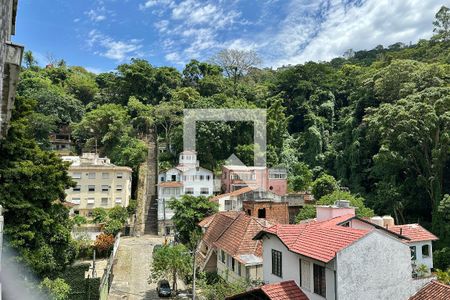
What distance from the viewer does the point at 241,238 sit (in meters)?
22.3

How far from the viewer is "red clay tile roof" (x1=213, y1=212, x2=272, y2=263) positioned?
70.4ft

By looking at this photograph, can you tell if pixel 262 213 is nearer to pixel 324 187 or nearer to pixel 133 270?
pixel 324 187

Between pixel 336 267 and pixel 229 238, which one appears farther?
pixel 229 238

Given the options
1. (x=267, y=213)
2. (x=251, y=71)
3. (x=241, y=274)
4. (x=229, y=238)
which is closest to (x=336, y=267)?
(x=241, y=274)

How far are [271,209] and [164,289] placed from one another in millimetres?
13059

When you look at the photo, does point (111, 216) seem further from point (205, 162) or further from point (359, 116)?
point (359, 116)

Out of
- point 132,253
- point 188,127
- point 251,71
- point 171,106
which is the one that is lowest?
point 132,253

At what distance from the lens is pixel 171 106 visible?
2089 inches

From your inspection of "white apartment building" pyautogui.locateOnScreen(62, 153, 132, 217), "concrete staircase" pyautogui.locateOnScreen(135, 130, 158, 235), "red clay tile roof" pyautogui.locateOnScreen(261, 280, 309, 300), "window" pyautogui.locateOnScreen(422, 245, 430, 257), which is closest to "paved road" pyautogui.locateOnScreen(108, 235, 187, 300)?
"concrete staircase" pyautogui.locateOnScreen(135, 130, 158, 235)

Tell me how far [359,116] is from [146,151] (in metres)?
27.6

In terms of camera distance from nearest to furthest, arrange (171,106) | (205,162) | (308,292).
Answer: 1. (308,292)
2. (205,162)
3. (171,106)

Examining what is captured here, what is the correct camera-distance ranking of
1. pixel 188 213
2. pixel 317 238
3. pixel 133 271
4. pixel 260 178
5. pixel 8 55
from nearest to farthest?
pixel 8 55 < pixel 317 238 < pixel 133 271 < pixel 188 213 < pixel 260 178

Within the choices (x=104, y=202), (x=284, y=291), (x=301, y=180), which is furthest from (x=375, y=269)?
(x=104, y=202)

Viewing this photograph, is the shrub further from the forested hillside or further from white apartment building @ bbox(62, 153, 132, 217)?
the forested hillside
